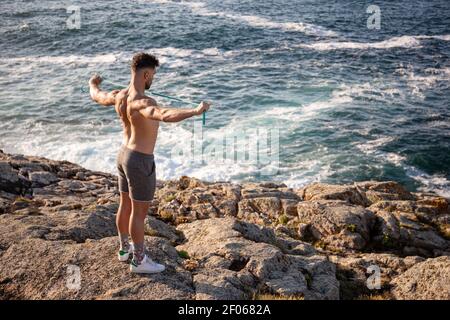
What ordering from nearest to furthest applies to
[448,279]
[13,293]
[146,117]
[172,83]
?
[146,117], [13,293], [448,279], [172,83]

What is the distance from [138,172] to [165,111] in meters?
1.29

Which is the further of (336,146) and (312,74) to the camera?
(312,74)

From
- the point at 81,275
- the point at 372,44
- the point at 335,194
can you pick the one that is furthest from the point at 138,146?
the point at 372,44

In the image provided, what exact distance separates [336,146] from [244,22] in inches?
1254

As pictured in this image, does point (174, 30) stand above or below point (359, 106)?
above

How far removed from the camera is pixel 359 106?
30.2 metres

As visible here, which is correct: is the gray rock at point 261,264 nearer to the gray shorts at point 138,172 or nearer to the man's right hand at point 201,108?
the gray shorts at point 138,172

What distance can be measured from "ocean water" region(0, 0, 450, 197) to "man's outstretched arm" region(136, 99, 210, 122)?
15898mm

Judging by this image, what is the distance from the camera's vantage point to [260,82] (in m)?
34.8

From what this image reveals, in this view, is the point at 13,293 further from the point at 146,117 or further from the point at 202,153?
the point at 202,153

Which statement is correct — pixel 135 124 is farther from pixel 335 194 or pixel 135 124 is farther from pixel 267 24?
pixel 267 24

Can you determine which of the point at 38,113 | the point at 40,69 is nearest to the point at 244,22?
the point at 40,69

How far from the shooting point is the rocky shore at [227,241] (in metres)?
7.59

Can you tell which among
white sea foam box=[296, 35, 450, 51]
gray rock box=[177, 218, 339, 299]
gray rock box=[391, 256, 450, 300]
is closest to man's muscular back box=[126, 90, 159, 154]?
gray rock box=[177, 218, 339, 299]
